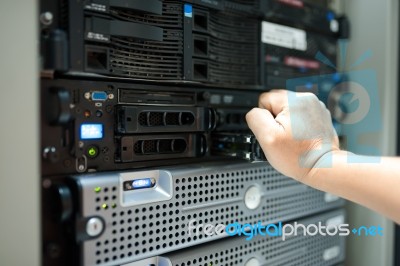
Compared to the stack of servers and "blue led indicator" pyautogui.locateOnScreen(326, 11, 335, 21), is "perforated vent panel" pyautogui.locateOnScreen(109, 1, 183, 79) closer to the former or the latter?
the stack of servers

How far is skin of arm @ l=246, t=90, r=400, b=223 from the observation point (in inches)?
26.7

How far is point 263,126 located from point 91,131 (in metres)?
Result: 0.35

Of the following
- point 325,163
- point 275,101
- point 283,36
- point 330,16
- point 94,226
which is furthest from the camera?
point 330,16

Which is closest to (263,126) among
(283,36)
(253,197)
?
(253,197)

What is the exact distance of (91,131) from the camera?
66 centimetres

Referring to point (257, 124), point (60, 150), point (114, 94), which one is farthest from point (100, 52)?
point (257, 124)

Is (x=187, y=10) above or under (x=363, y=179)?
above

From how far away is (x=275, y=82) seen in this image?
3.15 feet

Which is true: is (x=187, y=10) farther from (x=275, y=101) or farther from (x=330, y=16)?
(x=330, y=16)

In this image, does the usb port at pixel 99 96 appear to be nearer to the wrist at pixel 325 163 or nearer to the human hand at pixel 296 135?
the human hand at pixel 296 135

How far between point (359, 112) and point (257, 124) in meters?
0.41

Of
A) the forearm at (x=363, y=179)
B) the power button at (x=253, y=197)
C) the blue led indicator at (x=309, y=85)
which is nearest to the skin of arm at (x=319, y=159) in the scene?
the forearm at (x=363, y=179)

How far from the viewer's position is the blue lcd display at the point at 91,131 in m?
0.65

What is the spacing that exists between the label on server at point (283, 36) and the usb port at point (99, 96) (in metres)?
0.45
